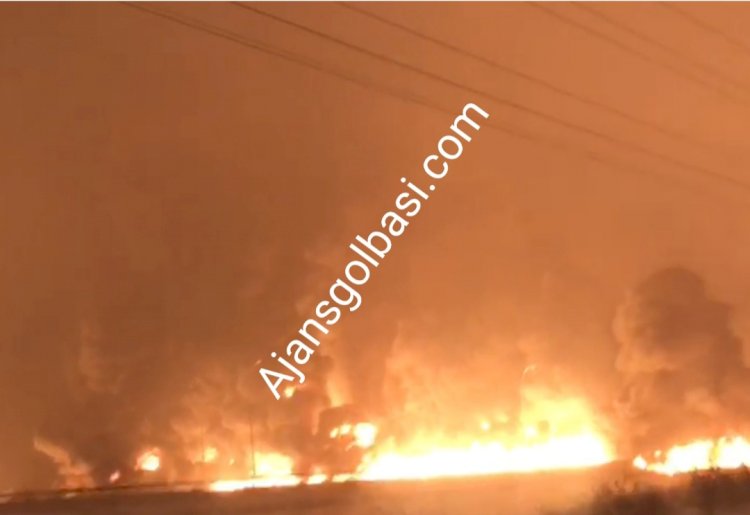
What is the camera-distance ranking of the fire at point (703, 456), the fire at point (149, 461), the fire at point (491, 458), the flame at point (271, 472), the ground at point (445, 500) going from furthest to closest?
the fire at point (703, 456)
the fire at point (491, 458)
the fire at point (149, 461)
the flame at point (271, 472)
the ground at point (445, 500)

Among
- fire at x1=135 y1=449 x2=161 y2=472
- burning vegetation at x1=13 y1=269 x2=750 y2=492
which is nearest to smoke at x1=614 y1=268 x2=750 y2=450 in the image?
burning vegetation at x1=13 y1=269 x2=750 y2=492

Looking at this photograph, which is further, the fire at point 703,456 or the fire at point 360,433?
the fire at point 703,456

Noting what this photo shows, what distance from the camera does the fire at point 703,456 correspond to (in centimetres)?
1122

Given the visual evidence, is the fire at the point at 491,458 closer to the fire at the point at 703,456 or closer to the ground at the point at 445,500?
the fire at the point at 703,456

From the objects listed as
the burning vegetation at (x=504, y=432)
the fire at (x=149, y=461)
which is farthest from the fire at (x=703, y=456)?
the fire at (x=149, y=461)

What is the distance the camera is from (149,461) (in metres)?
10.1

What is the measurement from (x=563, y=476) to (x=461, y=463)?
69.0 inches

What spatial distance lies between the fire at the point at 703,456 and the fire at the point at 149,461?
545 cm

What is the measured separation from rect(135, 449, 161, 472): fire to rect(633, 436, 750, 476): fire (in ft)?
17.9

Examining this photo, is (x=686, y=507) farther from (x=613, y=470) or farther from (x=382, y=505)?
(x=382, y=505)

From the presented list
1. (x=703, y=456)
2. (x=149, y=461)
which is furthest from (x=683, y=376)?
(x=149, y=461)

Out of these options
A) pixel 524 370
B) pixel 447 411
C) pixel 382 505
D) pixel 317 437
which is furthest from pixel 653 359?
pixel 382 505

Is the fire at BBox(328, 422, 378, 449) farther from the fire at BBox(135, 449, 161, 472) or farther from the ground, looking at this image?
the fire at BBox(135, 449, 161, 472)

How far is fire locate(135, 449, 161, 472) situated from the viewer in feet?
32.9
